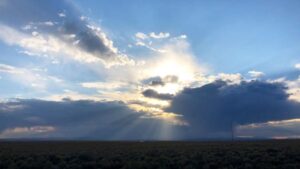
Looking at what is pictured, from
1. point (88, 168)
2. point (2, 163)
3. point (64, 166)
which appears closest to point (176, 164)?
point (88, 168)

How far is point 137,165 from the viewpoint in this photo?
28.3 m

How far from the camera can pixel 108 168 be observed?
98.8 feet

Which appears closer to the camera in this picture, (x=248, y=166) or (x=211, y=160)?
(x=248, y=166)

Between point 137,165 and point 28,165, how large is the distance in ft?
27.8

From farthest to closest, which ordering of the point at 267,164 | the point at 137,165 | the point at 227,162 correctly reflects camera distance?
the point at 227,162
the point at 267,164
the point at 137,165

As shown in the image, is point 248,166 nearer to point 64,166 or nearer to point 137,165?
point 137,165

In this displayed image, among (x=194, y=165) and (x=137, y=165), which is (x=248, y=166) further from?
(x=137, y=165)

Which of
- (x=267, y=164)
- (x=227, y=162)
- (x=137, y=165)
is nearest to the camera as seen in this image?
(x=137, y=165)

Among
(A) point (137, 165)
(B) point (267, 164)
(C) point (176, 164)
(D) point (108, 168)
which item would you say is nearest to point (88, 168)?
(D) point (108, 168)

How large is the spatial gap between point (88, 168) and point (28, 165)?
4.51 meters

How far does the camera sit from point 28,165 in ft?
98.6

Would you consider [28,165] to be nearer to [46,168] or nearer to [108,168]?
[46,168]

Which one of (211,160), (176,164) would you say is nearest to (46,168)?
(176,164)

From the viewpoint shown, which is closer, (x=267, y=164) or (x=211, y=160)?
(x=267, y=164)
